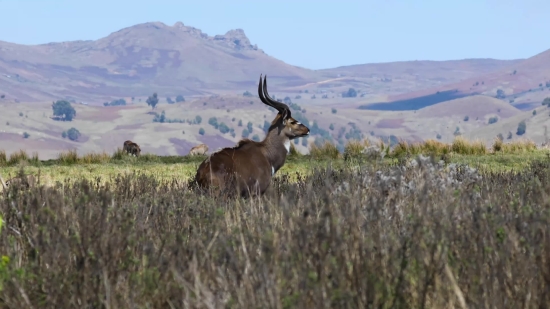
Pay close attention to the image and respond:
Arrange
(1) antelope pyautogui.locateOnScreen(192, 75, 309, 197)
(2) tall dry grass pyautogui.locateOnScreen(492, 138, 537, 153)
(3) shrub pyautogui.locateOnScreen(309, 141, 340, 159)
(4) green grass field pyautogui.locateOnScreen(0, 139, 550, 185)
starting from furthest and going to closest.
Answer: (2) tall dry grass pyautogui.locateOnScreen(492, 138, 537, 153)
(3) shrub pyautogui.locateOnScreen(309, 141, 340, 159)
(4) green grass field pyautogui.locateOnScreen(0, 139, 550, 185)
(1) antelope pyautogui.locateOnScreen(192, 75, 309, 197)

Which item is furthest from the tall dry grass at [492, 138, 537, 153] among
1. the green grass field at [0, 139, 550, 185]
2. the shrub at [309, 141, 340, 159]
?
the shrub at [309, 141, 340, 159]

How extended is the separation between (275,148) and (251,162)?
4.20ft

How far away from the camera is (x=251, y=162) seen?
38.9ft

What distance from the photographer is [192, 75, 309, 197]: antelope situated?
438 inches

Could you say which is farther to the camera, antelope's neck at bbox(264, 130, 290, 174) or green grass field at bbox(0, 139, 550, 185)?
green grass field at bbox(0, 139, 550, 185)

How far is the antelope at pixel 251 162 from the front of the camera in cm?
1112

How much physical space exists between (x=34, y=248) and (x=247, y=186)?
6.29 metres

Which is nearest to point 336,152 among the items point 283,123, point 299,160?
point 299,160

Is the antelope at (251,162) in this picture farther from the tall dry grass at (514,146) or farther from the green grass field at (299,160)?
the tall dry grass at (514,146)

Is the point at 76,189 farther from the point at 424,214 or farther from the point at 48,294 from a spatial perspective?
the point at 424,214

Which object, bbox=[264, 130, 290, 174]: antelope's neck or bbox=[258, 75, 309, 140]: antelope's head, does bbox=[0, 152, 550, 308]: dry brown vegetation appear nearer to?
bbox=[264, 130, 290, 174]: antelope's neck

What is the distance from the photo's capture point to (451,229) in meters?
5.13

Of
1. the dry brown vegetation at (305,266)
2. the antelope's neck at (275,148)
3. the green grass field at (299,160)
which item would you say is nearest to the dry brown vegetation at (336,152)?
the green grass field at (299,160)

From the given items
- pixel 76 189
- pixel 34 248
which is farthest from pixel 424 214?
pixel 76 189
